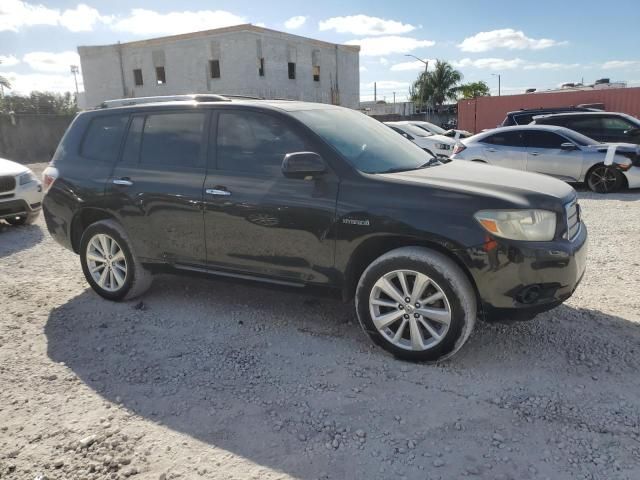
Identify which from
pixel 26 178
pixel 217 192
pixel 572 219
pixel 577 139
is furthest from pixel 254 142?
pixel 577 139

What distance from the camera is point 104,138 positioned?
4.75 metres

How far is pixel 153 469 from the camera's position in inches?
100

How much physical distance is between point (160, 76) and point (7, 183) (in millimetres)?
42649

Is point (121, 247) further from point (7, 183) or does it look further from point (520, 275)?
point (7, 183)

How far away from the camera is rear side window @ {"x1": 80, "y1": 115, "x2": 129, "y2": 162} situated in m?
4.64

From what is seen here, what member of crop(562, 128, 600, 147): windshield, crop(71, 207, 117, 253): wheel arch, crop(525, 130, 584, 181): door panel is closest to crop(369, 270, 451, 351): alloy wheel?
crop(71, 207, 117, 253): wheel arch

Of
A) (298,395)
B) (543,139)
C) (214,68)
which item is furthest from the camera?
(214,68)

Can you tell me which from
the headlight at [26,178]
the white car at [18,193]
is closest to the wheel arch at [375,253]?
the white car at [18,193]

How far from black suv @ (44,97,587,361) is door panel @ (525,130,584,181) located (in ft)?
23.9

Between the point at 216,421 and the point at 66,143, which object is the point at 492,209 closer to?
the point at 216,421

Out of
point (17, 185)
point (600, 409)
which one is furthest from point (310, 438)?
point (17, 185)

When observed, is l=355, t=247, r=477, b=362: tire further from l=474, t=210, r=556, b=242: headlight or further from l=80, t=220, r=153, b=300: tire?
l=80, t=220, r=153, b=300: tire

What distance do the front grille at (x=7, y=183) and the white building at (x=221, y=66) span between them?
3571 centimetres

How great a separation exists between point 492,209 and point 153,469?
7.81 feet
